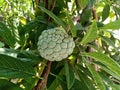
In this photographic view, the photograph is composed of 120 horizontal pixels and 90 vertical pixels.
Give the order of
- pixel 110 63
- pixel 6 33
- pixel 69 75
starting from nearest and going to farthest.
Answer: pixel 110 63 < pixel 69 75 < pixel 6 33

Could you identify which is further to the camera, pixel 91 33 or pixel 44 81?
pixel 44 81

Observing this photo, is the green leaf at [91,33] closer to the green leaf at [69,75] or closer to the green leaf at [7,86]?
the green leaf at [69,75]

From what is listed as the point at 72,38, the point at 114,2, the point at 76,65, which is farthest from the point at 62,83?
the point at 114,2

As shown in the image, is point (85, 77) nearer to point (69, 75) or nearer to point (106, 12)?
point (69, 75)

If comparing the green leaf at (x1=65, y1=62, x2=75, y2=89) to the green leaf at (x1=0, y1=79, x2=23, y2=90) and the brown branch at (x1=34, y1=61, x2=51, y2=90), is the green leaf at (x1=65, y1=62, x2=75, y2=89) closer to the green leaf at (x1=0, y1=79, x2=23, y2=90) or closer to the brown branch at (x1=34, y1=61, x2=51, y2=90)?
the brown branch at (x1=34, y1=61, x2=51, y2=90)

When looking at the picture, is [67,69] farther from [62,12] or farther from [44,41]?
[62,12]

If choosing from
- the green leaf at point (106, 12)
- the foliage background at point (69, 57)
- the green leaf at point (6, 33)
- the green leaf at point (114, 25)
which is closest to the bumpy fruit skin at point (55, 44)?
the foliage background at point (69, 57)

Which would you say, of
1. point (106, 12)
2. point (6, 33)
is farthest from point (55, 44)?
point (106, 12)

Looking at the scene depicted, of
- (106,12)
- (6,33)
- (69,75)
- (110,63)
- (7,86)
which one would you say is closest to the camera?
(110,63)
